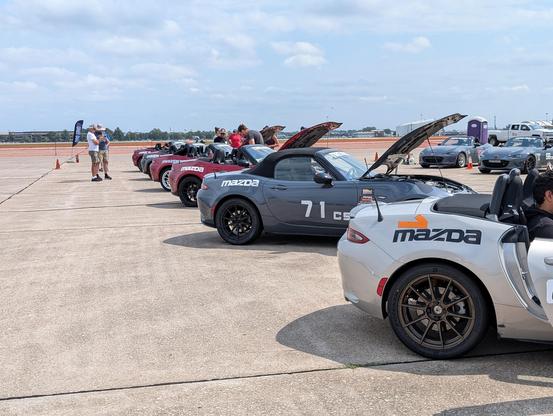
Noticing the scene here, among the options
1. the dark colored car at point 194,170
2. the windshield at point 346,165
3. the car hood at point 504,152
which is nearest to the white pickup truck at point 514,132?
the car hood at point 504,152

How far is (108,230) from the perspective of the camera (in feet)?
36.2

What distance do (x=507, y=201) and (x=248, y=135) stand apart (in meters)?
12.7

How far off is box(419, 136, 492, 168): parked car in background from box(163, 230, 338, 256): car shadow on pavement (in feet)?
55.7

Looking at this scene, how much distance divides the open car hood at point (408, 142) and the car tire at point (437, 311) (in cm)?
346

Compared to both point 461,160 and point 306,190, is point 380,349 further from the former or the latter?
point 461,160

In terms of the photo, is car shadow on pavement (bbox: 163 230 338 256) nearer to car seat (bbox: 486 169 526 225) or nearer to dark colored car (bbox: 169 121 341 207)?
dark colored car (bbox: 169 121 341 207)

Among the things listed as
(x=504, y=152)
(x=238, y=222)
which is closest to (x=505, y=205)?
(x=238, y=222)

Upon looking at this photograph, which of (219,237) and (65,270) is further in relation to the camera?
(219,237)

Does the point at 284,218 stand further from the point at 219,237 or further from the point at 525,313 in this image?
the point at 525,313

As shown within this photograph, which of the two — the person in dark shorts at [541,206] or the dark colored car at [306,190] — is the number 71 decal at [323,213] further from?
the person in dark shorts at [541,206]

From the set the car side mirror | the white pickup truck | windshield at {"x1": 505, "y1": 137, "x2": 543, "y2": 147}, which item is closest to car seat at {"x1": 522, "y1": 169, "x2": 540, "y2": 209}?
the car side mirror

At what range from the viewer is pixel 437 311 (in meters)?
4.57

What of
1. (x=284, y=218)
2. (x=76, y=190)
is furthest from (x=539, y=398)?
(x=76, y=190)

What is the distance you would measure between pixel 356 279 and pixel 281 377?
0.99m
